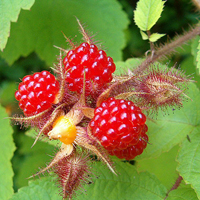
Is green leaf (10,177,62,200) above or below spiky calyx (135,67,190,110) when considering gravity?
below

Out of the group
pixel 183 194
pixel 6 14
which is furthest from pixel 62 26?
pixel 183 194

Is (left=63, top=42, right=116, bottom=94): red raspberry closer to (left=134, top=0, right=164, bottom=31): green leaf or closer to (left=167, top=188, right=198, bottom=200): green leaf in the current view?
(left=134, top=0, right=164, bottom=31): green leaf

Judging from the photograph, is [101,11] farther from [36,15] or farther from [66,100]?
[66,100]

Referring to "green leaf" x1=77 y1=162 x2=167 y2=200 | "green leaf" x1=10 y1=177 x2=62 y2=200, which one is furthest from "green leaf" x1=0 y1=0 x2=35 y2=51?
"green leaf" x1=77 y1=162 x2=167 y2=200

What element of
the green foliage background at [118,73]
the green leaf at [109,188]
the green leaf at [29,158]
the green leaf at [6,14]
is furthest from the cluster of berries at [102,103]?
the green leaf at [29,158]

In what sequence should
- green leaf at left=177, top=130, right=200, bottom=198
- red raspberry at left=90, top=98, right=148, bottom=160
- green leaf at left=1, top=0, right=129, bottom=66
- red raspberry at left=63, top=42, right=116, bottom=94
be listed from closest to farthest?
red raspberry at left=90, top=98, right=148, bottom=160 < red raspberry at left=63, top=42, right=116, bottom=94 < green leaf at left=177, top=130, right=200, bottom=198 < green leaf at left=1, top=0, right=129, bottom=66

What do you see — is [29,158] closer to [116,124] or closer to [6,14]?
[6,14]

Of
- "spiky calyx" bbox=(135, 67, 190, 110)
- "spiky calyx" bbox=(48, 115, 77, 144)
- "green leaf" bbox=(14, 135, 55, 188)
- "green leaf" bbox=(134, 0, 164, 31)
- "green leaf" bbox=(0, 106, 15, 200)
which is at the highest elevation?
"green leaf" bbox=(134, 0, 164, 31)

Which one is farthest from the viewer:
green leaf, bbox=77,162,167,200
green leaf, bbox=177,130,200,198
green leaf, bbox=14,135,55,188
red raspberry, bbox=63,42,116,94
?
green leaf, bbox=14,135,55,188

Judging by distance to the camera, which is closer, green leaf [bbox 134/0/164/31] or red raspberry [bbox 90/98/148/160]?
red raspberry [bbox 90/98/148/160]
